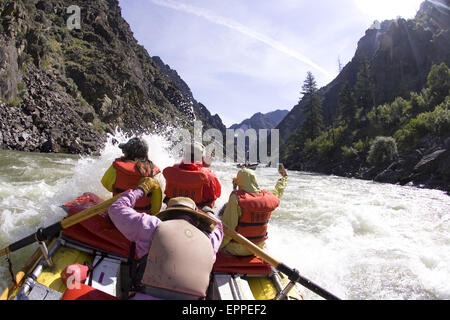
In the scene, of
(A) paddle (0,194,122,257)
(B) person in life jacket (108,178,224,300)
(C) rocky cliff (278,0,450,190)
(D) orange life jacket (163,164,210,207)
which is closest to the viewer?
(B) person in life jacket (108,178,224,300)

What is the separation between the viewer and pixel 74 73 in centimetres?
3884

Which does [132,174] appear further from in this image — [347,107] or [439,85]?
[347,107]

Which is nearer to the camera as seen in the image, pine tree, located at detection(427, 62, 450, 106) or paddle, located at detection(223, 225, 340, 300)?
paddle, located at detection(223, 225, 340, 300)

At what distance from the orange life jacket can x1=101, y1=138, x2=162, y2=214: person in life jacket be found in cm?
27

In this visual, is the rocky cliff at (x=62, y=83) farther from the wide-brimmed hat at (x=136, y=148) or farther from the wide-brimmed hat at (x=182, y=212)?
the wide-brimmed hat at (x=182, y=212)

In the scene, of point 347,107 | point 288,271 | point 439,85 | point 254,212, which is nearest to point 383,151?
point 439,85

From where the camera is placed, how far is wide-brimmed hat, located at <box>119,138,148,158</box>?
3.79 m

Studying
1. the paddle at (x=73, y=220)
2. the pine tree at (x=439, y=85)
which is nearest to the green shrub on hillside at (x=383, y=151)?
the pine tree at (x=439, y=85)

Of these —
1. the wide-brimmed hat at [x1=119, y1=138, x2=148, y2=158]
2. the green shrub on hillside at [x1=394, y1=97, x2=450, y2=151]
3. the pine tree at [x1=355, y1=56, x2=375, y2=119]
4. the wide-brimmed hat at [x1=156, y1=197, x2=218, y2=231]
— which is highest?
the pine tree at [x1=355, y1=56, x2=375, y2=119]

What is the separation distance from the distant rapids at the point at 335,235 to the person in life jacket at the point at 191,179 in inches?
77.4

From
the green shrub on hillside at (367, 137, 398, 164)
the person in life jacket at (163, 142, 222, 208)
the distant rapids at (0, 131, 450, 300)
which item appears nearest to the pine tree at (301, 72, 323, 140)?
the green shrub on hillside at (367, 137, 398, 164)

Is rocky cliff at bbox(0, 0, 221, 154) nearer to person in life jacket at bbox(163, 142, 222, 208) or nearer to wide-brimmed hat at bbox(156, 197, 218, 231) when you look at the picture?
person in life jacket at bbox(163, 142, 222, 208)

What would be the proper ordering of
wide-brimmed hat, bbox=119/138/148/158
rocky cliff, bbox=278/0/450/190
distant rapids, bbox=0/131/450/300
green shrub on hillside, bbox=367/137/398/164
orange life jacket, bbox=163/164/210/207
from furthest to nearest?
green shrub on hillside, bbox=367/137/398/164, rocky cliff, bbox=278/0/450/190, distant rapids, bbox=0/131/450/300, orange life jacket, bbox=163/164/210/207, wide-brimmed hat, bbox=119/138/148/158

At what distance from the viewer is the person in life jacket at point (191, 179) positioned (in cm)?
391
